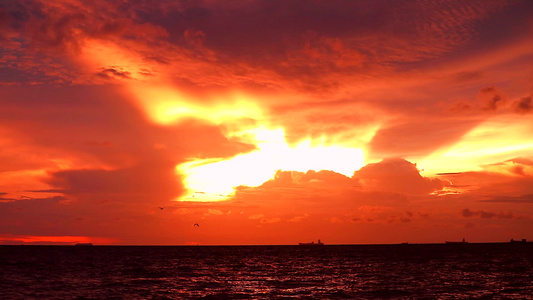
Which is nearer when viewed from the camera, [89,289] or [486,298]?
[486,298]

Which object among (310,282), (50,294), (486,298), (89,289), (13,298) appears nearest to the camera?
(486,298)

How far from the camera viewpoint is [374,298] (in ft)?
183

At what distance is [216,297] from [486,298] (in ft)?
106

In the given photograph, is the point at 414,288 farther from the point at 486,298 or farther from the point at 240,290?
the point at 240,290

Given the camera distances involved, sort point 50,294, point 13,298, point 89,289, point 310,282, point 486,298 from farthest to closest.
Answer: point 310,282, point 89,289, point 50,294, point 13,298, point 486,298

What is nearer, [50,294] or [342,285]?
[50,294]

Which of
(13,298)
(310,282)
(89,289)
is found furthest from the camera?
(310,282)

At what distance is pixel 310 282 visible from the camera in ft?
254

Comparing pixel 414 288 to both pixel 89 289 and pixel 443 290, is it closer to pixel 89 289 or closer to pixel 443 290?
pixel 443 290

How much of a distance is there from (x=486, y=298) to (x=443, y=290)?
8.29 m

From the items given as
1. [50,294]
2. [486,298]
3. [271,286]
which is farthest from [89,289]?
[486,298]

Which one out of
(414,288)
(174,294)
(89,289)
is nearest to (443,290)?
(414,288)

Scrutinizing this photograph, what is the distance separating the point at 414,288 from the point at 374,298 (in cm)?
1274

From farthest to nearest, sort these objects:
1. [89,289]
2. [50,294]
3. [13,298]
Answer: [89,289] < [50,294] < [13,298]
